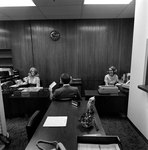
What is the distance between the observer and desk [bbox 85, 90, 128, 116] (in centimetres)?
238

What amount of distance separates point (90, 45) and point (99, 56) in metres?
0.55

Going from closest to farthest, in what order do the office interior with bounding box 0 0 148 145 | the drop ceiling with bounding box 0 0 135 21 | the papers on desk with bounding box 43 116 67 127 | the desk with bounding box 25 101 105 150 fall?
the desk with bounding box 25 101 105 150 < the papers on desk with bounding box 43 116 67 127 < the drop ceiling with bounding box 0 0 135 21 < the office interior with bounding box 0 0 148 145

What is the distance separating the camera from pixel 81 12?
3.17 metres

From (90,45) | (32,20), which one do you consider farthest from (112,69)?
(32,20)

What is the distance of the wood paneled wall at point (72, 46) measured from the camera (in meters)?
3.80

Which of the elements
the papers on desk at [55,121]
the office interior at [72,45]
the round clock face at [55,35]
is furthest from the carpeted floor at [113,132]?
the round clock face at [55,35]

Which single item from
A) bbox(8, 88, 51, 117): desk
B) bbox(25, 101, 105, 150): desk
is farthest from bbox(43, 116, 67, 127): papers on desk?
bbox(8, 88, 51, 117): desk

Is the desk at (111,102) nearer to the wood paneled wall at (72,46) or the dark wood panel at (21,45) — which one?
the wood paneled wall at (72,46)

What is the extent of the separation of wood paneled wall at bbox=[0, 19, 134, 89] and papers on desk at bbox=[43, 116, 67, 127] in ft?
9.73

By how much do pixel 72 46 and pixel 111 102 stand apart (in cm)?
252

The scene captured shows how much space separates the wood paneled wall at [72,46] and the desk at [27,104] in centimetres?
181

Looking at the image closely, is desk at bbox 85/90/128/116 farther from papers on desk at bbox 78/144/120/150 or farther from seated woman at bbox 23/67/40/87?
seated woman at bbox 23/67/40/87

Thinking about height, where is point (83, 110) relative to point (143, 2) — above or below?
below

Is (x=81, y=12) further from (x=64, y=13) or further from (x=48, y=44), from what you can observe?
(x=48, y=44)
